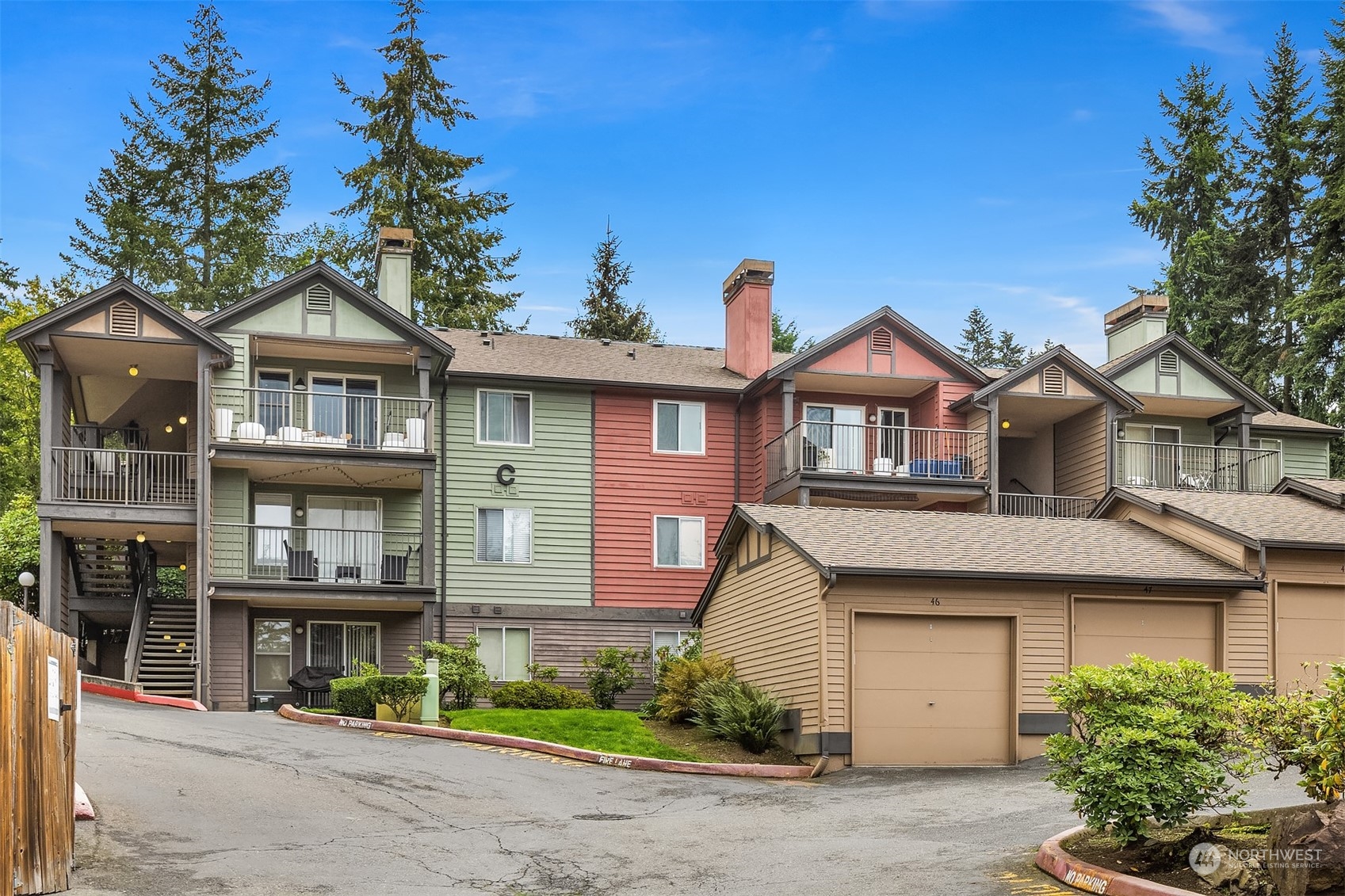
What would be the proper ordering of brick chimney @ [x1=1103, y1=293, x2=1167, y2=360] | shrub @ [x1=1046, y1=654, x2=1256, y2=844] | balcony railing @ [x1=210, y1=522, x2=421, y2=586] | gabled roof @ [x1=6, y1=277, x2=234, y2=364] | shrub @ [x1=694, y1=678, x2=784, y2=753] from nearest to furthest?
shrub @ [x1=1046, y1=654, x2=1256, y2=844], shrub @ [x1=694, y1=678, x2=784, y2=753], gabled roof @ [x1=6, y1=277, x2=234, y2=364], balcony railing @ [x1=210, y1=522, x2=421, y2=586], brick chimney @ [x1=1103, y1=293, x2=1167, y2=360]

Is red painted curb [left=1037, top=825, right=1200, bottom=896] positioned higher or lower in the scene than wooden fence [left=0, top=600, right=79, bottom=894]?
lower

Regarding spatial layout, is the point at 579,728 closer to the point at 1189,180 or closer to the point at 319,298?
the point at 319,298

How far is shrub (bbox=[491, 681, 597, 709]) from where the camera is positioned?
27.9 metres

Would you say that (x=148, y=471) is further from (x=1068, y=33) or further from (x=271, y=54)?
(x=271, y=54)

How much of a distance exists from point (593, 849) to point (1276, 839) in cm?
621

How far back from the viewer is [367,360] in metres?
31.1

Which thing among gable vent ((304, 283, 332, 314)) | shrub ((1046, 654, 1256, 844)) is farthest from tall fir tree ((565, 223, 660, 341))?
shrub ((1046, 654, 1256, 844))

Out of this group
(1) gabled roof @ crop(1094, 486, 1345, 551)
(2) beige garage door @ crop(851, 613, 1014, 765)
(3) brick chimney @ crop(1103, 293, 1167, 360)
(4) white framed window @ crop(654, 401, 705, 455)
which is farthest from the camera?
(3) brick chimney @ crop(1103, 293, 1167, 360)

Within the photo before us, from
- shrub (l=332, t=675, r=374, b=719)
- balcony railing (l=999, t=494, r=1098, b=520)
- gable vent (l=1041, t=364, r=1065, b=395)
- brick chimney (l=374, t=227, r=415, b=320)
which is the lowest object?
shrub (l=332, t=675, r=374, b=719)

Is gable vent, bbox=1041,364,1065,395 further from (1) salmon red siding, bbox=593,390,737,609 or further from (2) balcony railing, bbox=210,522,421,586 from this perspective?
(2) balcony railing, bbox=210,522,421,586

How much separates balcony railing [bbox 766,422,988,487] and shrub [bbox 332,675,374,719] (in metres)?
10.9

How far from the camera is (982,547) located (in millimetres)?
22859

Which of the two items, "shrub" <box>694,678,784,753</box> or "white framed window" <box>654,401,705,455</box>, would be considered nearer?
"shrub" <box>694,678,784,753</box>

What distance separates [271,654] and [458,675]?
17.3 feet
